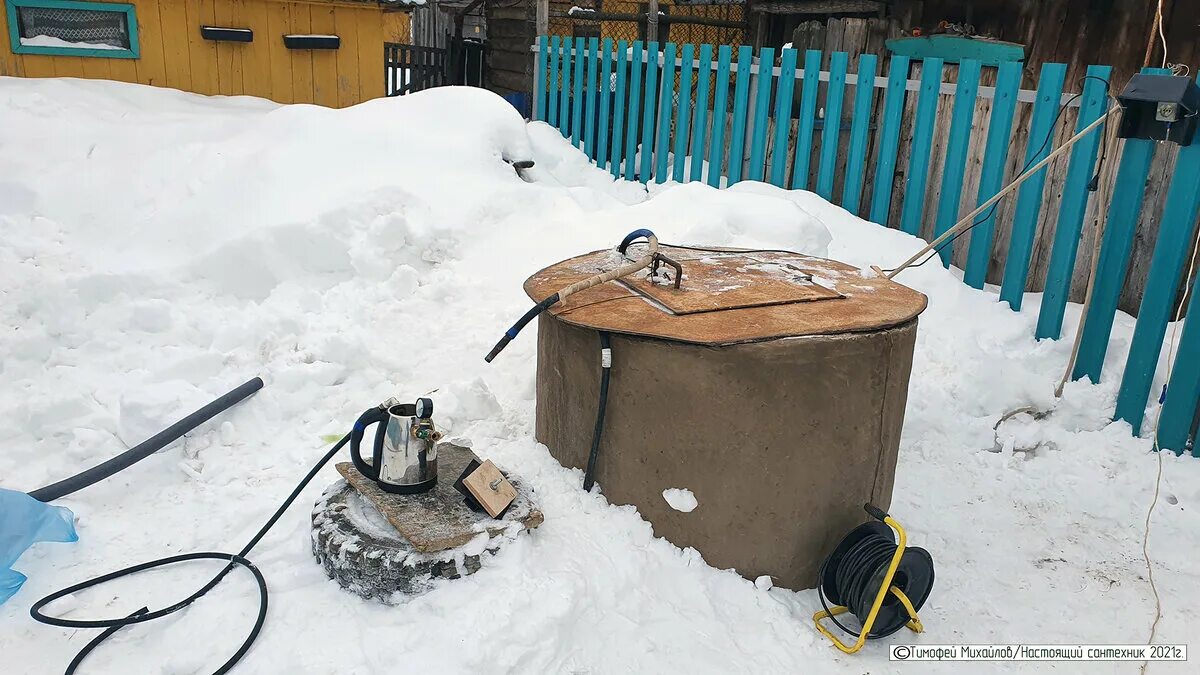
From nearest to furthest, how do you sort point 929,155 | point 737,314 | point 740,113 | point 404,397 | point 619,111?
point 737,314, point 404,397, point 929,155, point 740,113, point 619,111

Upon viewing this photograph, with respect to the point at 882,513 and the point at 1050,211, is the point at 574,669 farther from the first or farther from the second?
the point at 1050,211

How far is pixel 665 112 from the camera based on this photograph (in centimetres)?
788

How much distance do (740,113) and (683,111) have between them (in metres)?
0.75

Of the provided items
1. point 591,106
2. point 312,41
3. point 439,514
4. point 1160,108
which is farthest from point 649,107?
point 439,514

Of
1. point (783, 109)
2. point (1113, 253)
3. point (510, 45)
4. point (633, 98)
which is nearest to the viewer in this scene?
point (1113, 253)

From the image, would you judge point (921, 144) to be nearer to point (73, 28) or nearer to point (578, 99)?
point (578, 99)

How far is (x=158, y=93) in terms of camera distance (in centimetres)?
752

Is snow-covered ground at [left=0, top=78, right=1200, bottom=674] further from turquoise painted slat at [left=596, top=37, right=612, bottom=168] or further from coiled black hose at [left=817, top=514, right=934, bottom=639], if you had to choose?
turquoise painted slat at [left=596, top=37, right=612, bottom=168]

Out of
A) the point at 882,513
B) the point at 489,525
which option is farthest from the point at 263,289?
the point at 882,513

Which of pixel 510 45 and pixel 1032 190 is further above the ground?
pixel 510 45

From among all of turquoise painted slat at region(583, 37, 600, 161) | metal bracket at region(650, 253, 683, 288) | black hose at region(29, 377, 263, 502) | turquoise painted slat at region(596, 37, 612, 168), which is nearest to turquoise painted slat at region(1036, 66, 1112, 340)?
metal bracket at region(650, 253, 683, 288)

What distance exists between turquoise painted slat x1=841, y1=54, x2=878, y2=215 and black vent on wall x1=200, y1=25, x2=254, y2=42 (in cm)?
572

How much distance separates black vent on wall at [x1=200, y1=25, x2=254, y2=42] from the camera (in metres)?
8.00

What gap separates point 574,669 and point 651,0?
9.42m
